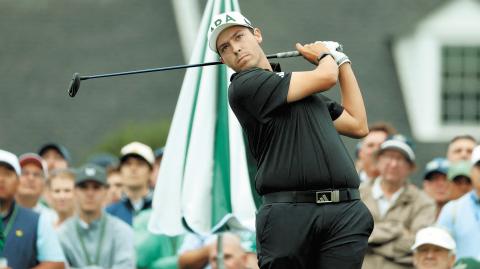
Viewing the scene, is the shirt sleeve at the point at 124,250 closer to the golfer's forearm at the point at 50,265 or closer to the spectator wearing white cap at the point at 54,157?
the golfer's forearm at the point at 50,265

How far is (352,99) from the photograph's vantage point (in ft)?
27.4

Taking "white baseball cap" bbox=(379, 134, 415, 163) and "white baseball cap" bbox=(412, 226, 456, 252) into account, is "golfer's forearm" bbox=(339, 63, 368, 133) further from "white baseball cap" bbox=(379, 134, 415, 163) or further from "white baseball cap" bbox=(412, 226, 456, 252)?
"white baseball cap" bbox=(379, 134, 415, 163)

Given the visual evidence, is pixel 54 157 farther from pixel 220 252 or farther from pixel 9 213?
pixel 220 252

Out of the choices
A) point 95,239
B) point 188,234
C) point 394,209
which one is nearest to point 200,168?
point 188,234

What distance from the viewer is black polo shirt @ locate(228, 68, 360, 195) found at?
7.92 meters

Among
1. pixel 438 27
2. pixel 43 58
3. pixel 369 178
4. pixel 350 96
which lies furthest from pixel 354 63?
pixel 350 96

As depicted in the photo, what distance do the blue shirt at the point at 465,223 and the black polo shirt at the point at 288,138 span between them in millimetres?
3404

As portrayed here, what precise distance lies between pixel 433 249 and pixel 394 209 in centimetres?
62

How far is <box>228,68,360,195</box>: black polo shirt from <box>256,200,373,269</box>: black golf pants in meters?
0.13

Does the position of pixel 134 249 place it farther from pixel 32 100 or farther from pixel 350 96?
pixel 32 100

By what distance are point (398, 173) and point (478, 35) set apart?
47.1ft

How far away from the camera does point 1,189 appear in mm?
11172

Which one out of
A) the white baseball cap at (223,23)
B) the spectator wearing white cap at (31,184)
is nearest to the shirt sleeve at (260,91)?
the white baseball cap at (223,23)

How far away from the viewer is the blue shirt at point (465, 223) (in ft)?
37.0
